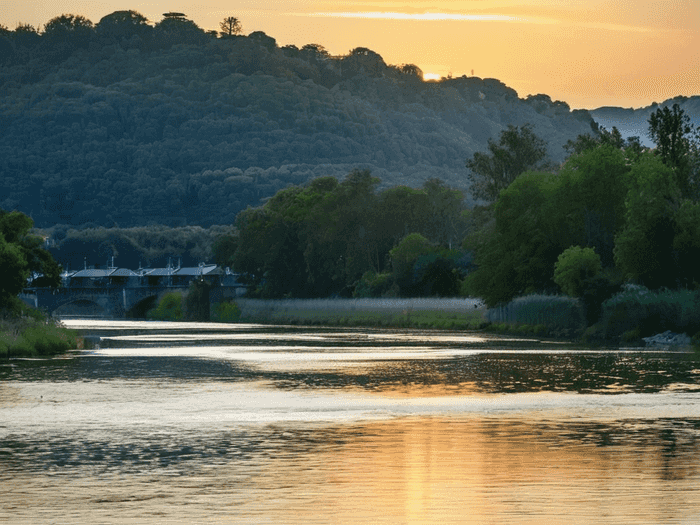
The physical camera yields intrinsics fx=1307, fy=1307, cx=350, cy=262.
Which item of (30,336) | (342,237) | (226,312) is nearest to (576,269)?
(30,336)

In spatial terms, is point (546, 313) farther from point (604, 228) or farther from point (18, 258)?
point (18, 258)

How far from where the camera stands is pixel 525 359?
6812cm

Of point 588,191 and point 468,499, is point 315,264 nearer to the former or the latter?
point 588,191

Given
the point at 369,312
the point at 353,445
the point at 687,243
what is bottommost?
the point at 353,445

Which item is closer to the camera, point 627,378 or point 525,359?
point 627,378

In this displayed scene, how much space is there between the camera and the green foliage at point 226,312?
181 metres

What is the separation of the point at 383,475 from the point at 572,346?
59.6 metres

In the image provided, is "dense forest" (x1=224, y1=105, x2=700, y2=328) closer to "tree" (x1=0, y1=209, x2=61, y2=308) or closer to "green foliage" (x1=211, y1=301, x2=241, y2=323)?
"green foliage" (x1=211, y1=301, x2=241, y2=323)

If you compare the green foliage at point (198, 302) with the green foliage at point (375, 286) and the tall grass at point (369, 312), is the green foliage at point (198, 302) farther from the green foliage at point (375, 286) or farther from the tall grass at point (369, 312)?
the green foliage at point (375, 286)

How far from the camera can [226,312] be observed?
184875mm

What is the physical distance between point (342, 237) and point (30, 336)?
100346 mm

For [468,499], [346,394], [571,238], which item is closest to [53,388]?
[346,394]

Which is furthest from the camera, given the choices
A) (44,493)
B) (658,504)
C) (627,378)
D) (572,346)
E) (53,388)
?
(572,346)

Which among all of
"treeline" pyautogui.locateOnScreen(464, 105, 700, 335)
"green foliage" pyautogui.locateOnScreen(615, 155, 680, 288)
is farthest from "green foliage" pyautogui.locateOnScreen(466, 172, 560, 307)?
"green foliage" pyautogui.locateOnScreen(615, 155, 680, 288)
